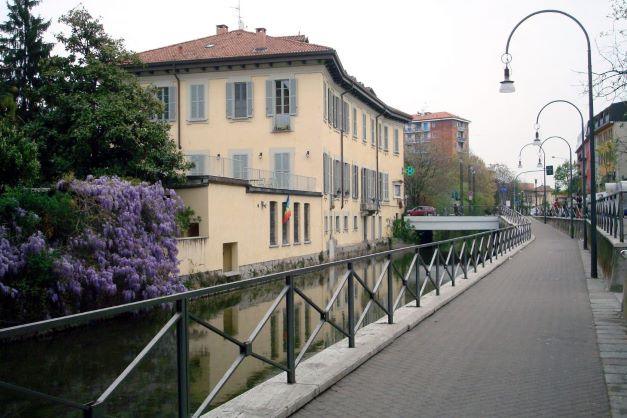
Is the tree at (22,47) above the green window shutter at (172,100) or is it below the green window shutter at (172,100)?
above

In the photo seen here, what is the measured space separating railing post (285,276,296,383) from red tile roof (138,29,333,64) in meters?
27.8

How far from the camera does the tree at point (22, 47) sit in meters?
38.6

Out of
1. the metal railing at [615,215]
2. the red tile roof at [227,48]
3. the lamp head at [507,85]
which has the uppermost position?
the red tile roof at [227,48]

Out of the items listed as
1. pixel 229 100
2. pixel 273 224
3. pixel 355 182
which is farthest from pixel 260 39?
pixel 273 224

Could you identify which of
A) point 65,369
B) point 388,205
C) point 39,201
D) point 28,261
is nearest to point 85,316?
point 65,369

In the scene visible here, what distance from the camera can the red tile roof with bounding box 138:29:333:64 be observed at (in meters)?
34.1

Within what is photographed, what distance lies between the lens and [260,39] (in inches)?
1432

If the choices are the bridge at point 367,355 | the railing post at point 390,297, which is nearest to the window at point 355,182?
the bridge at point 367,355

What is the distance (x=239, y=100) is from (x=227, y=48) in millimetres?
3156

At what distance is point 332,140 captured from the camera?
119 feet

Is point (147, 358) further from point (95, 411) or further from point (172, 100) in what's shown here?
point (172, 100)

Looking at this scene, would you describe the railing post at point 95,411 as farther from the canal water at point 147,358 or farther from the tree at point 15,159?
the tree at point 15,159

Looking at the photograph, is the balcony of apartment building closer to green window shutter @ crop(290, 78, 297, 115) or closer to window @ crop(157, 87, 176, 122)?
window @ crop(157, 87, 176, 122)

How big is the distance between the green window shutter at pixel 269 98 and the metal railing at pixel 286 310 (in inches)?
794
